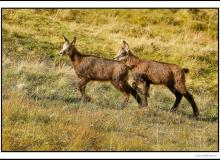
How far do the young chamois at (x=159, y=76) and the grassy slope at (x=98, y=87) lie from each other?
1.84ft

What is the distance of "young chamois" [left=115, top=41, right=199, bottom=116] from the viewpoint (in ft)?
71.1

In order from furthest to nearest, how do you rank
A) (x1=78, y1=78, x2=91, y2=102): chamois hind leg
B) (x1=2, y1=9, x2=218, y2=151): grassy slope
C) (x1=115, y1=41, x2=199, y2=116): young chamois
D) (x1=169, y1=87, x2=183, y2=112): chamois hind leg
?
(x1=169, y1=87, x2=183, y2=112): chamois hind leg < (x1=115, y1=41, x2=199, y2=116): young chamois < (x1=78, y1=78, x2=91, y2=102): chamois hind leg < (x1=2, y1=9, x2=218, y2=151): grassy slope

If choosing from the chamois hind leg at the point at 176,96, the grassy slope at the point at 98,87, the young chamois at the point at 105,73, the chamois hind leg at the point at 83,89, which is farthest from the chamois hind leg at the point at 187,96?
the chamois hind leg at the point at 83,89


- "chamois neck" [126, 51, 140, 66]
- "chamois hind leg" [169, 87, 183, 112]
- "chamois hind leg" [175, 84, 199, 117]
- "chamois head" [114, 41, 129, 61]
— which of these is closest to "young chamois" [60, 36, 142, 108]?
"chamois neck" [126, 51, 140, 66]

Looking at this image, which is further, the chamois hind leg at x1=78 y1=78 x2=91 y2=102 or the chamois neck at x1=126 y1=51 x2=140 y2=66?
the chamois neck at x1=126 y1=51 x2=140 y2=66

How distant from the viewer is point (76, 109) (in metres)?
20.3

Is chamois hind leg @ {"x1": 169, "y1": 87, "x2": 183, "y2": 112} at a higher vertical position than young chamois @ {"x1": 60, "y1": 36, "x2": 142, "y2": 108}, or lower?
lower

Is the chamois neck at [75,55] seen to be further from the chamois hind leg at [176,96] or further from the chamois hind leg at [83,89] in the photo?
the chamois hind leg at [176,96]

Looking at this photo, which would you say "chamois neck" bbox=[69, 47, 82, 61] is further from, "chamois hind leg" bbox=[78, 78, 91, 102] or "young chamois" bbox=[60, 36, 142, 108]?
"chamois hind leg" bbox=[78, 78, 91, 102]

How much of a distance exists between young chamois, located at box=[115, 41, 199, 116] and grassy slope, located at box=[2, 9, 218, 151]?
56 cm

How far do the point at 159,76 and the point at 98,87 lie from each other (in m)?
2.61

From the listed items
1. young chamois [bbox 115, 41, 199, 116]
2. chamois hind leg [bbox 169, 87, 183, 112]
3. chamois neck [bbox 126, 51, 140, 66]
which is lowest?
chamois hind leg [bbox 169, 87, 183, 112]

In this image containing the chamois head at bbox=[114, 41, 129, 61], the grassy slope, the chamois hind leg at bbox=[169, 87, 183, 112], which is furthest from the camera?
the chamois head at bbox=[114, 41, 129, 61]

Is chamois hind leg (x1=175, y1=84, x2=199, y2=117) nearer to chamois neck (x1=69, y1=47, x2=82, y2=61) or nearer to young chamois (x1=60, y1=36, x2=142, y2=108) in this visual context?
young chamois (x1=60, y1=36, x2=142, y2=108)
